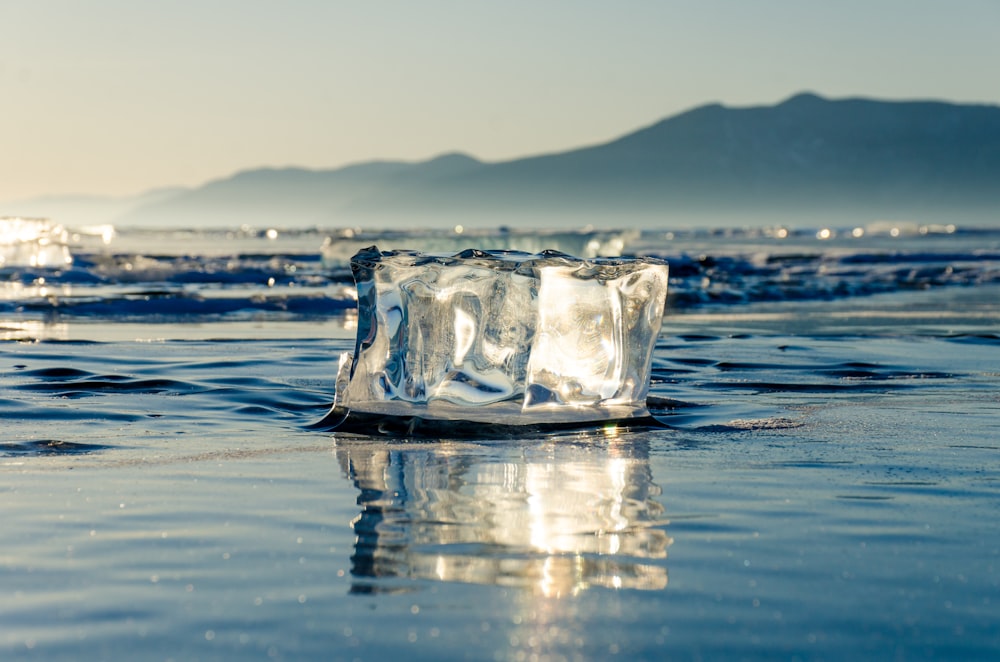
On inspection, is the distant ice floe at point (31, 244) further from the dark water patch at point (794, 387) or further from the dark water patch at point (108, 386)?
the dark water patch at point (794, 387)

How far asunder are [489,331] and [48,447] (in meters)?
1.87

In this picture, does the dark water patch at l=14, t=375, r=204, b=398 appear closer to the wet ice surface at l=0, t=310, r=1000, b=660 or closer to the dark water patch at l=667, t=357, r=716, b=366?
the wet ice surface at l=0, t=310, r=1000, b=660

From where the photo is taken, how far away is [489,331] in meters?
5.54

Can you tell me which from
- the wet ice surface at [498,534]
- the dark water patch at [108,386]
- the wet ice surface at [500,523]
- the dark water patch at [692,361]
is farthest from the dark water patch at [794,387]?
the dark water patch at [108,386]

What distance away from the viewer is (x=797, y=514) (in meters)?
3.83

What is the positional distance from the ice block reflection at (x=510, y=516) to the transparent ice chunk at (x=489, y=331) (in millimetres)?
430

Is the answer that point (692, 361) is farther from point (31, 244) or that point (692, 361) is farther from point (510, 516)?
point (31, 244)

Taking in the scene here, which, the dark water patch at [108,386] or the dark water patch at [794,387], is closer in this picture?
the dark water patch at [108,386]

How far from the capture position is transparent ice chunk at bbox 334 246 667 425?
554cm

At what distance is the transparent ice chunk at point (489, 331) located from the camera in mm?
5539

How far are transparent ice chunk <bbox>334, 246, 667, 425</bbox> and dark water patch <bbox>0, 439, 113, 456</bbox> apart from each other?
1.24 metres

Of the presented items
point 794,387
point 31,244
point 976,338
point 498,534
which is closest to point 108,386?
point 794,387

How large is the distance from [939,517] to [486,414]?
87.0 inches

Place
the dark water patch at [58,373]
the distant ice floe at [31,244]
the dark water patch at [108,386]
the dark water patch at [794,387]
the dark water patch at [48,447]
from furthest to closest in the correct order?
the distant ice floe at [31,244], the dark water patch at [58,373], the dark water patch at [794,387], the dark water patch at [108,386], the dark water patch at [48,447]
